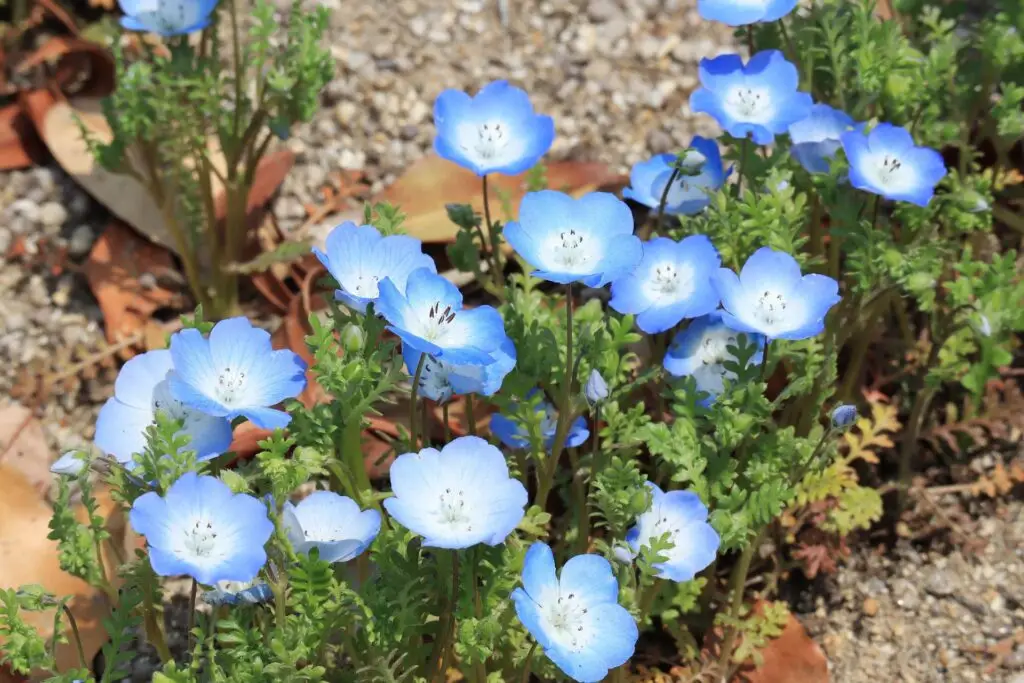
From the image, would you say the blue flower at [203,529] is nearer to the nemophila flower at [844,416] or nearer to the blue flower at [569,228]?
the blue flower at [569,228]

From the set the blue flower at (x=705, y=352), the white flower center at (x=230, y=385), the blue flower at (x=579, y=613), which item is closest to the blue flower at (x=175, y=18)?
the white flower center at (x=230, y=385)

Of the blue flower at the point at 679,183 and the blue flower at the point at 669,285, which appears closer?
the blue flower at the point at 669,285

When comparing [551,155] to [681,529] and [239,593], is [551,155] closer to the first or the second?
[681,529]

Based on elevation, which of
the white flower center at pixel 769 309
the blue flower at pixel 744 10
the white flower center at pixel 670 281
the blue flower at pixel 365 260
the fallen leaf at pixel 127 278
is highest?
the blue flower at pixel 744 10

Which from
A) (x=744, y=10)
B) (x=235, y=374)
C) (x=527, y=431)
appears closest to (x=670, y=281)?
(x=527, y=431)

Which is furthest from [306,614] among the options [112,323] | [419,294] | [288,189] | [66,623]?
[288,189]

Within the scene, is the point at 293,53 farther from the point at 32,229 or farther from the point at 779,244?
the point at 779,244

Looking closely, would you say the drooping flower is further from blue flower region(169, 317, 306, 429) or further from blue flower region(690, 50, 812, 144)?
blue flower region(690, 50, 812, 144)
